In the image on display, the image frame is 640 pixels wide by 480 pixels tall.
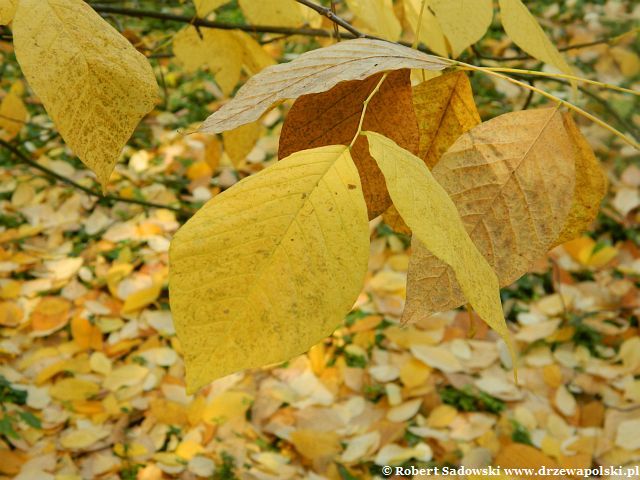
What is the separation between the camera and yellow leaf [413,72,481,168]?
14.2 inches

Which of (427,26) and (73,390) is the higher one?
(427,26)

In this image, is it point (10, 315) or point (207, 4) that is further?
point (10, 315)

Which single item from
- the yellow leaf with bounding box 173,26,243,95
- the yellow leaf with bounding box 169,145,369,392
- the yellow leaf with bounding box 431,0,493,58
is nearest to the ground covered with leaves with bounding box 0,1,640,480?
the yellow leaf with bounding box 173,26,243,95

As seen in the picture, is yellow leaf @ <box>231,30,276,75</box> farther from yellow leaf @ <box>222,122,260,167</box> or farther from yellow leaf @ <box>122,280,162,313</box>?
yellow leaf @ <box>122,280,162,313</box>

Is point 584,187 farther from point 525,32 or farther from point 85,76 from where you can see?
point 85,76

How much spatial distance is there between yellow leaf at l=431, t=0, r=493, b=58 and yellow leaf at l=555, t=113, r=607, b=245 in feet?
0.25

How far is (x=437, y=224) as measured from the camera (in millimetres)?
240

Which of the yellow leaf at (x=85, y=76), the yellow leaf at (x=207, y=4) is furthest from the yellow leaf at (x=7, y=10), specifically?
the yellow leaf at (x=207, y=4)

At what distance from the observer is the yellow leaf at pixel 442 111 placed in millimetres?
361

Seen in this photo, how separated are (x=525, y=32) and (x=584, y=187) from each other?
0.30ft

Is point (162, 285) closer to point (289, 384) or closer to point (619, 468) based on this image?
point (289, 384)

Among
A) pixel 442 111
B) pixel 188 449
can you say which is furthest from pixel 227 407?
pixel 442 111

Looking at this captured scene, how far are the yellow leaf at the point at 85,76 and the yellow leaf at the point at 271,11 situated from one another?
27cm

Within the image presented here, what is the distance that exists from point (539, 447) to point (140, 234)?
107 cm
